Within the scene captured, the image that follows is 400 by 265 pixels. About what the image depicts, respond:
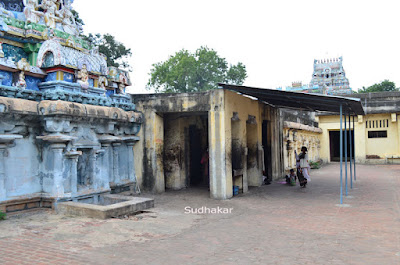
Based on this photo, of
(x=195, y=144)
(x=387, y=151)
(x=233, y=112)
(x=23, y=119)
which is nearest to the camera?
(x=23, y=119)

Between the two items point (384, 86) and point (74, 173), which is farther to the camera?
point (384, 86)

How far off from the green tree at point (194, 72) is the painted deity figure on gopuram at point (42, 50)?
2874cm

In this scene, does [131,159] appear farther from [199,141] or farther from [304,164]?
[304,164]

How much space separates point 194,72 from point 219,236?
3273 centimetres

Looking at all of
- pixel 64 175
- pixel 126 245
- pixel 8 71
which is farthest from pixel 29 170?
pixel 126 245

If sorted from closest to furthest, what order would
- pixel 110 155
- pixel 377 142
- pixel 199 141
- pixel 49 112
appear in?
pixel 49 112, pixel 110 155, pixel 199 141, pixel 377 142

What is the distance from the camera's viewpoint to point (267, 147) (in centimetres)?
1396

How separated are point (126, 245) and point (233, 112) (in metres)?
5.89

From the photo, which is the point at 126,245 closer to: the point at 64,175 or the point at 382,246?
the point at 64,175

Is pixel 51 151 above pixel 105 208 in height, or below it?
above

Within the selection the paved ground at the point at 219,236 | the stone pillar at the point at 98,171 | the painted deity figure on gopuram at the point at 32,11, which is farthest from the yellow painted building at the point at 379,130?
the painted deity figure on gopuram at the point at 32,11

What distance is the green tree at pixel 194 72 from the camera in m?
37.6

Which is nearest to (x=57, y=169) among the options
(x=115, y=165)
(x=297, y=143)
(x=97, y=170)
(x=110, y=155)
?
(x=97, y=170)

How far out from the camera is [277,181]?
13891 millimetres
